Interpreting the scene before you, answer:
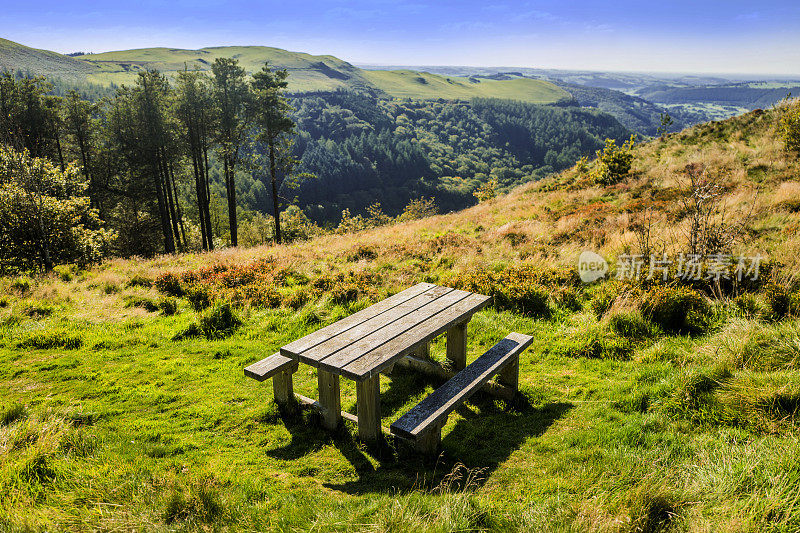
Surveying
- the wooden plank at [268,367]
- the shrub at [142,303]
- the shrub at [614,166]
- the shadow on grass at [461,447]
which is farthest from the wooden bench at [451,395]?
the shrub at [614,166]

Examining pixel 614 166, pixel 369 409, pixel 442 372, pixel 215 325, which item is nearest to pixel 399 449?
pixel 369 409

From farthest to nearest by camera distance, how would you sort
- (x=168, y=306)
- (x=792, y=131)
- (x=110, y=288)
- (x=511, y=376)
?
(x=792, y=131), (x=110, y=288), (x=168, y=306), (x=511, y=376)

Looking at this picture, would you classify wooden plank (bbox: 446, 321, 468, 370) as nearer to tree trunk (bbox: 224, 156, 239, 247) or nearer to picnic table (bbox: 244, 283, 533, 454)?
picnic table (bbox: 244, 283, 533, 454)

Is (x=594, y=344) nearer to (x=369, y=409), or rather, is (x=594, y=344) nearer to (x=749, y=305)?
(x=749, y=305)

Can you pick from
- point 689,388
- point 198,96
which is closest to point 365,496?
point 689,388

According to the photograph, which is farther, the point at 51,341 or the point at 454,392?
the point at 51,341

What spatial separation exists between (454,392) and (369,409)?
882 millimetres

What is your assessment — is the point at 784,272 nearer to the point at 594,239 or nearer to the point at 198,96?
the point at 594,239

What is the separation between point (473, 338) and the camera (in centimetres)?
681

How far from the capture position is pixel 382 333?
4680 mm

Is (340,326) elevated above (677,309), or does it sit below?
above

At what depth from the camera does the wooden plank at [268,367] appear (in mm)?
4562

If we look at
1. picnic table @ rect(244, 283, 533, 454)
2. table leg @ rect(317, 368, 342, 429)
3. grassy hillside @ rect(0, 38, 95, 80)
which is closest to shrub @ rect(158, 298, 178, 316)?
picnic table @ rect(244, 283, 533, 454)

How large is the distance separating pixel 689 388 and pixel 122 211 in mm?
38943
